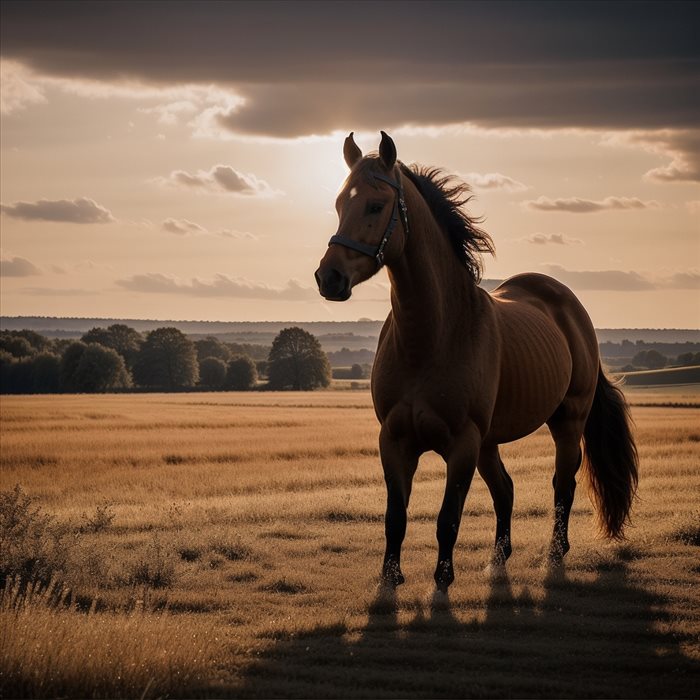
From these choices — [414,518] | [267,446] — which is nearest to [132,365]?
[267,446]

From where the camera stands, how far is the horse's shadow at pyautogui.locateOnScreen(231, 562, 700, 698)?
Result: 235 inches

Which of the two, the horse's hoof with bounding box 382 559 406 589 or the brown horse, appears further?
the horse's hoof with bounding box 382 559 406 589

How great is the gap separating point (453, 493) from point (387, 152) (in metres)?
2.83

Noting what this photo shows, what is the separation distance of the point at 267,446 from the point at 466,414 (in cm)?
2240

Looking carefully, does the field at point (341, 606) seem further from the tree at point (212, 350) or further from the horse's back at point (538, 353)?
the tree at point (212, 350)

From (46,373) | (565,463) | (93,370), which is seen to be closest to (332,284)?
(565,463)

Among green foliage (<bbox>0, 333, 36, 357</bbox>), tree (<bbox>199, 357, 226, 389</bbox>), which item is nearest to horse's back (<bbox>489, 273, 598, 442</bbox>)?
tree (<bbox>199, 357, 226, 389</bbox>)

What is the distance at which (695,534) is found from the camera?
36.1 feet

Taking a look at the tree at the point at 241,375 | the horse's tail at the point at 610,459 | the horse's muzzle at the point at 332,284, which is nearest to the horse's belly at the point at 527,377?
the horse's tail at the point at 610,459

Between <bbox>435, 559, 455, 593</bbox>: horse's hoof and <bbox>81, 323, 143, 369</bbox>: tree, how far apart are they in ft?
312

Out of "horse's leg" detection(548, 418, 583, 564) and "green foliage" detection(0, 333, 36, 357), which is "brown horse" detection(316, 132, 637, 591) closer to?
"horse's leg" detection(548, 418, 583, 564)

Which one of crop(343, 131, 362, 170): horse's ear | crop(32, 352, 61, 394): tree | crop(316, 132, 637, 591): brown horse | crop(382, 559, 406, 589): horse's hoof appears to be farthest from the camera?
crop(32, 352, 61, 394): tree

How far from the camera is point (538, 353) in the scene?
30.2ft

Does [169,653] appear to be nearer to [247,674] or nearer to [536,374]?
[247,674]
